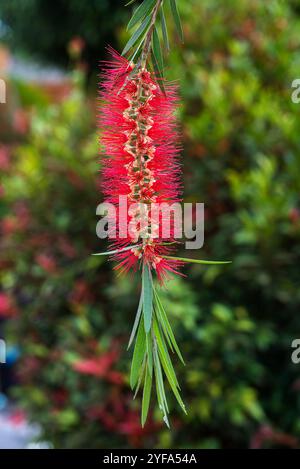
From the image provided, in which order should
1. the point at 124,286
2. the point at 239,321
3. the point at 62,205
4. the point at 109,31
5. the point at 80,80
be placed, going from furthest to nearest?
the point at 109,31
the point at 80,80
the point at 62,205
the point at 124,286
the point at 239,321

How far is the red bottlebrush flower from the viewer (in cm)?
50

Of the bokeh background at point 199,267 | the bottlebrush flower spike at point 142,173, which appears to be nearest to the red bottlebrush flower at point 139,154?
the bottlebrush flower spike at point 142,173

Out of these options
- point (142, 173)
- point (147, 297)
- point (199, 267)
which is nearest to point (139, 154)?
point (142, 173)

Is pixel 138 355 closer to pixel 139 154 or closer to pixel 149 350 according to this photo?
pixel 149 350

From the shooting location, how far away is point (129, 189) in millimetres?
511

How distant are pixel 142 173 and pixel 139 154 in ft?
0.06

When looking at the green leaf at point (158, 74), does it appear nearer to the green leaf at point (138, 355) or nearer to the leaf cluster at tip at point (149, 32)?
the leaf cluster at tip at point (149, 32)

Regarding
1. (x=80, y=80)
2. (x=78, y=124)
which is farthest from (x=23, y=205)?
(x=80, y=80)

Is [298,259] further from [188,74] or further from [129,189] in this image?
[129,189]

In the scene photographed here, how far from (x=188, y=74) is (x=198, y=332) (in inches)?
38.0

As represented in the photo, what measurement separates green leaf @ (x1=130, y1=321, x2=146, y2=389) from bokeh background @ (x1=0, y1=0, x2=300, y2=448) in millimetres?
1179

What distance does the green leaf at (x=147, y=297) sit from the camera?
1.69 ft

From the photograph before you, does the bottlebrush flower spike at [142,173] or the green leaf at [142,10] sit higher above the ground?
the green leaf at [142,10]

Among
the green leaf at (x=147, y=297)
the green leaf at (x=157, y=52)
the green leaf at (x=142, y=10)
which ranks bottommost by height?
the green leaf at (x=147, y=297)
